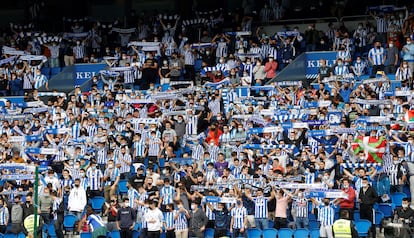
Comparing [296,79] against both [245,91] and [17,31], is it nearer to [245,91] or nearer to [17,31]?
[245,91]

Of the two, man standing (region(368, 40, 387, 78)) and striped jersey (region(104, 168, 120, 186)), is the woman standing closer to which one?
striped jersey (region(104, 168, 120, 186))

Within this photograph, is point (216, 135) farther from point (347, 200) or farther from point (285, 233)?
point (347, 200)

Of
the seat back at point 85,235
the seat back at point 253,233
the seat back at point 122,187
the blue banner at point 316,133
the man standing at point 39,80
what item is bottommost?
the seat back at point 85,235

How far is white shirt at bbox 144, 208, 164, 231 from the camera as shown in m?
29.5

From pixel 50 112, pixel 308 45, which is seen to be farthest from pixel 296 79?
pixel 50 112

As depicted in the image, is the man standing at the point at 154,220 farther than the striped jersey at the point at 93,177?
No

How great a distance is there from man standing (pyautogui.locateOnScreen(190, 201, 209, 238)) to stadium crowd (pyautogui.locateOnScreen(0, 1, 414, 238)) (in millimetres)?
38

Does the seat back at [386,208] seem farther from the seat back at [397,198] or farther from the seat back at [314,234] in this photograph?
the seat back at [314,234]

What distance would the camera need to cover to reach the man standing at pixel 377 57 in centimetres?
3744

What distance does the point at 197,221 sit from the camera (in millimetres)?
29438

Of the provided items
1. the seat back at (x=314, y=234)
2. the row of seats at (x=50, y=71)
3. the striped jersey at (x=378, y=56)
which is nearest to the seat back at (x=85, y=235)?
the seat back at (x=314, y=234)

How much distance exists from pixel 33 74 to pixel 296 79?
28.8ft

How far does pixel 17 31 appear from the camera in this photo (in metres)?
45.8

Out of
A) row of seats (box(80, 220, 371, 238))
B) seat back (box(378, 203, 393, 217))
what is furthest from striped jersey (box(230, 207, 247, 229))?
seat back (box(378, 203, 393, 217))
